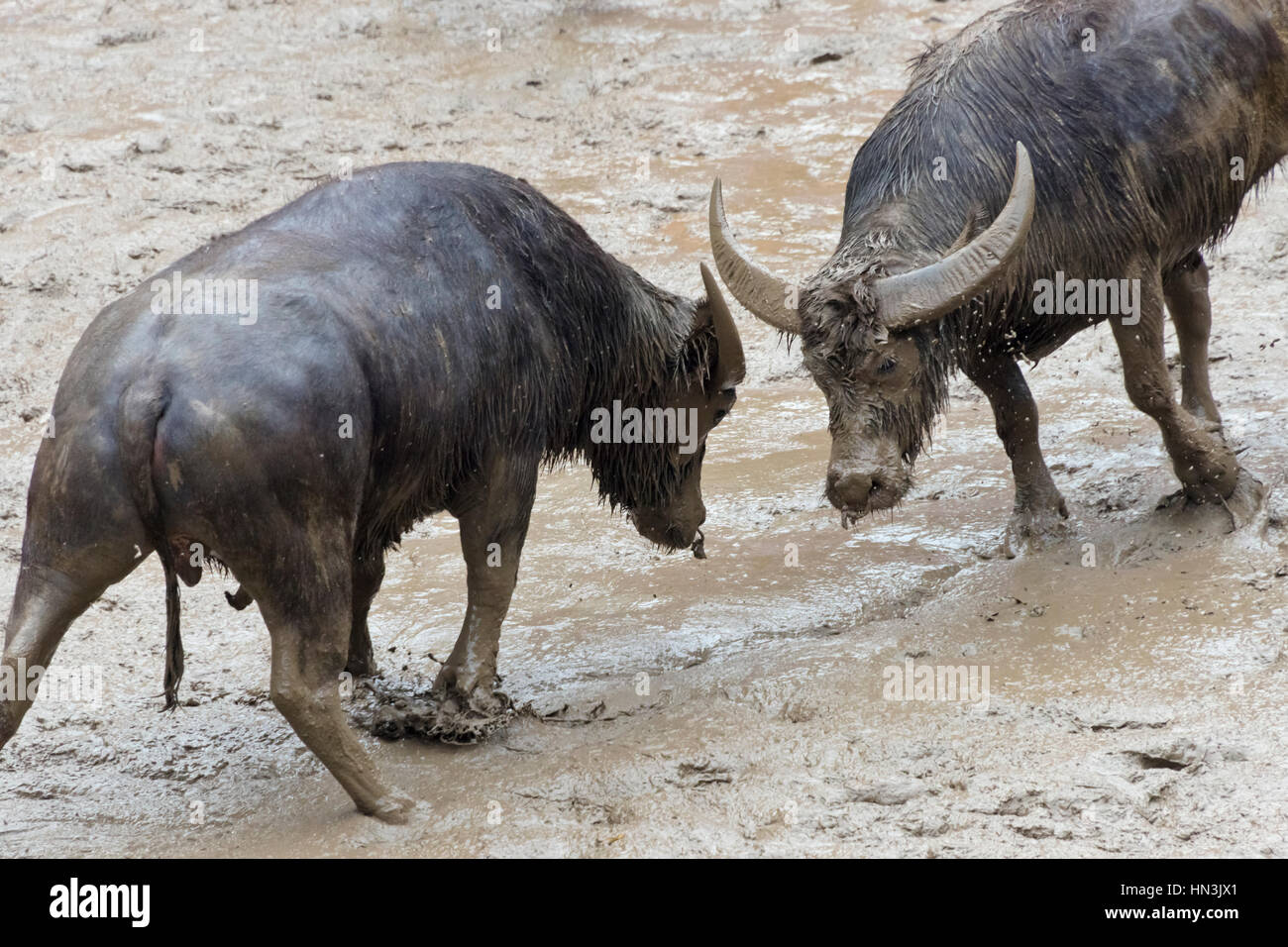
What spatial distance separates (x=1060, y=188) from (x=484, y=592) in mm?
3240

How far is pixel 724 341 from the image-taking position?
6.39m

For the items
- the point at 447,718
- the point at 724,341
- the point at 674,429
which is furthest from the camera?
the point at 674,429

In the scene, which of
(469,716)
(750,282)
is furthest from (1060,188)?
(469,716)

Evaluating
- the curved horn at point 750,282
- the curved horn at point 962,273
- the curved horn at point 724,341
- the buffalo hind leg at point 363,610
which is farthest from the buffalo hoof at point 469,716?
the curved horn at point 962,273

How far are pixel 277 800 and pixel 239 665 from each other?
1.40 metres

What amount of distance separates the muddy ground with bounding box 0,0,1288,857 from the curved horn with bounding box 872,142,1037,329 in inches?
57.1

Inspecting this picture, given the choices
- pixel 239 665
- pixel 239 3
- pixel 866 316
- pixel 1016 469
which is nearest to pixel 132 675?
pixel 239 665

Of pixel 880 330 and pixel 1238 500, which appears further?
pixel 1238 500

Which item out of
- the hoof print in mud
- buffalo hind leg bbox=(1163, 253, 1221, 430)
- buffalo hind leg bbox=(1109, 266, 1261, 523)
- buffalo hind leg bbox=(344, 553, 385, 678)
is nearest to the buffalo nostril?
the hoof print in mud

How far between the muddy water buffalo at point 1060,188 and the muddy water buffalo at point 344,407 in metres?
0.80

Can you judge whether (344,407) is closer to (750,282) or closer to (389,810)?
(389,810)

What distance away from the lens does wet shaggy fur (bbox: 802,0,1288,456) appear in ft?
21.3

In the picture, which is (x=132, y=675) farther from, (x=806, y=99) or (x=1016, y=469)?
(x=806, y=99)

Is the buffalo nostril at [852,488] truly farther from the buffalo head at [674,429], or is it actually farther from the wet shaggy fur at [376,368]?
the wet shaggy fur at [376,368]
